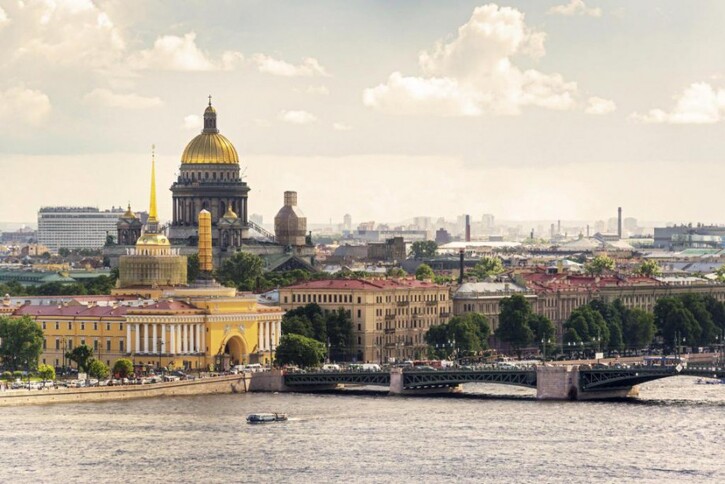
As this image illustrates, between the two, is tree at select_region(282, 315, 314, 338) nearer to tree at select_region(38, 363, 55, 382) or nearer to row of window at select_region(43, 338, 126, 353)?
row of window at select_region(43, 338, 126, 353)

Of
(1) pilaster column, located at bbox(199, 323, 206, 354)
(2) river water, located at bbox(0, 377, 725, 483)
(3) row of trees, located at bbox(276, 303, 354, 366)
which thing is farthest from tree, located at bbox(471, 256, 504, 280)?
(2) river water, located at bbox(0, 377, 725, 483)

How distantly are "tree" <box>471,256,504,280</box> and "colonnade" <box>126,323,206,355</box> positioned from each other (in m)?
43.2

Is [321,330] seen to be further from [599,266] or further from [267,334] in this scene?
[599,266]

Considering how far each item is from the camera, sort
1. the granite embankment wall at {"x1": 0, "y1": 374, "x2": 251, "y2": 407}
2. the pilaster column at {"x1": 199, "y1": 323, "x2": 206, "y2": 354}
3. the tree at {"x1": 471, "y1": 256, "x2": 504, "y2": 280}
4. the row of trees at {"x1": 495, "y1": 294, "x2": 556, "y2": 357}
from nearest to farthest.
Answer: the granite embankment wall at {"x1": 0, "y1": 374, "x2": 251, "y2": 407}, the pilaster column at {"x1": 199, "y1": 323, "x2": 206, "y2": 354}, the row of trees at {"x1": 495, "y1": 294, "x2": 556, "y2": 357}, the tree at {"x1": 471, "y1": 256, "x2": 504, "y2": 280}

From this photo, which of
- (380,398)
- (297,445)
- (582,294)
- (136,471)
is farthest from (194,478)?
(582,294)

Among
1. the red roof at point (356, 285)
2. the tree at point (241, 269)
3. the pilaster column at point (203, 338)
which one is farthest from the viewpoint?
the tree at point (241, 269)

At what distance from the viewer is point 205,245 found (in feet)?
393

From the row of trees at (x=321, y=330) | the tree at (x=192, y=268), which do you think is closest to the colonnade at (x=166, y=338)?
the row of trees at (x=321, y=330)

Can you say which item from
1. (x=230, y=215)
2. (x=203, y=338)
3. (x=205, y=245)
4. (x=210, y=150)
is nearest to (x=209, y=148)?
(x=210, y=150)

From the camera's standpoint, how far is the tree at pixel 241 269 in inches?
5502

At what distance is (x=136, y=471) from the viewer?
73688 mm

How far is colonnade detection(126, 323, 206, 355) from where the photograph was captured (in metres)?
103

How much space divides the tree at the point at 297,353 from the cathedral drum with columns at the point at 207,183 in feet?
166

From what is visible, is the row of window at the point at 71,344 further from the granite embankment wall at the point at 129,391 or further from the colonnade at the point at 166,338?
the granite embankment wall at the point at 129,391
